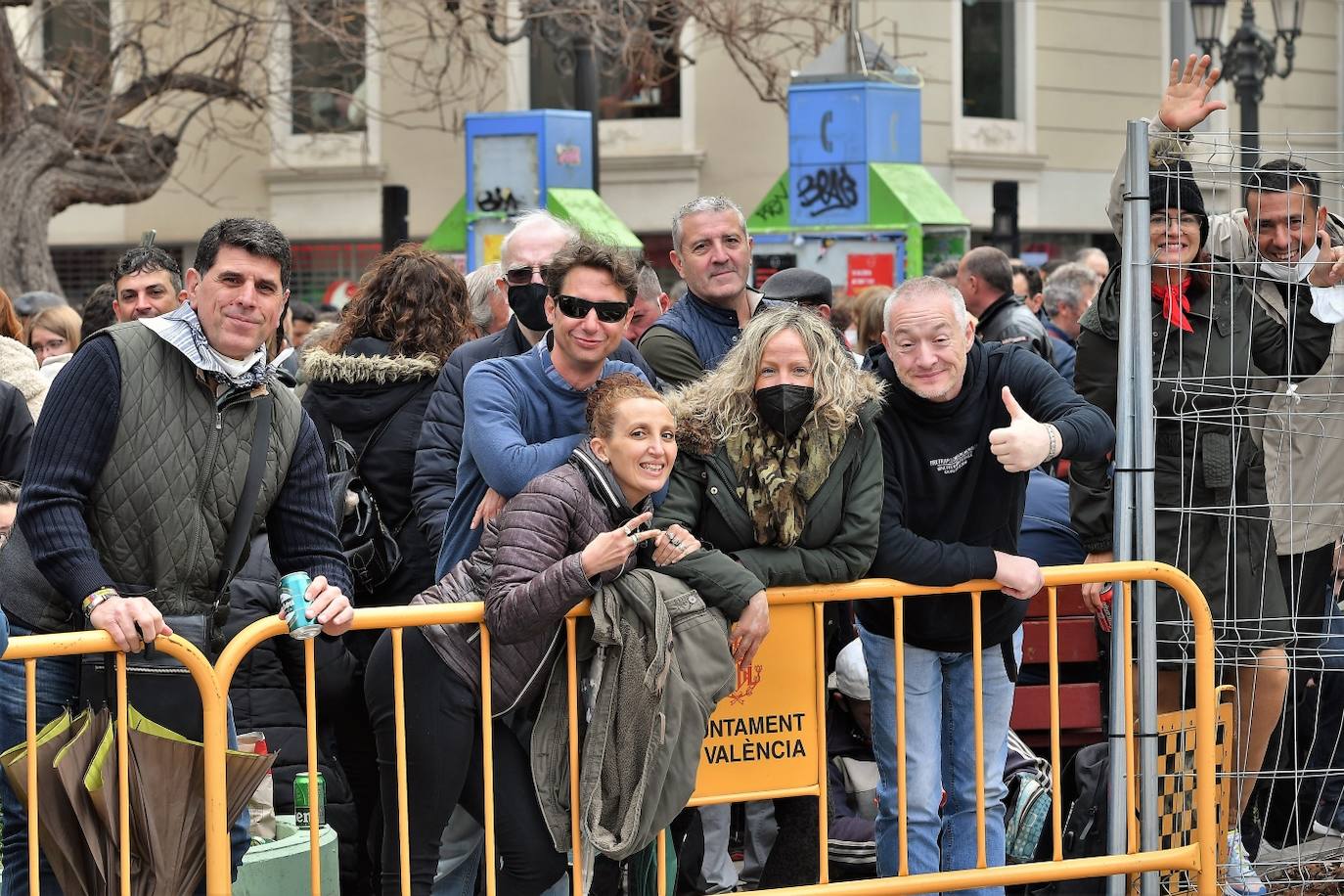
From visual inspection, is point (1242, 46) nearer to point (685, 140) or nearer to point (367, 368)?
point (685, 140)

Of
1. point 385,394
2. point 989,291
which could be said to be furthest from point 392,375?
point 989,291

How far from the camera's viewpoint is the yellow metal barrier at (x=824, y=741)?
4.00 m

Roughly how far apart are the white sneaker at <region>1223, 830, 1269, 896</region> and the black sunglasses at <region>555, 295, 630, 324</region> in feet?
7.93

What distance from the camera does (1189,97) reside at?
4789 mm

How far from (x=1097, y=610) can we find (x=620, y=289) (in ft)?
6.15

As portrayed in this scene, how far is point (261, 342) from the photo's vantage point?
4.13 m

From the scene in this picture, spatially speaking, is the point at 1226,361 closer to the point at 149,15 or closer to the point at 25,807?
the point at 25,807

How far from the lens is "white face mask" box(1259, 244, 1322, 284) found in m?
5.11

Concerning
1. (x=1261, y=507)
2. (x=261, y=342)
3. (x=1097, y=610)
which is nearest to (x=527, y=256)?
(x=261, y=342)

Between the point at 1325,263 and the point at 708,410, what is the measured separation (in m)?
2.06

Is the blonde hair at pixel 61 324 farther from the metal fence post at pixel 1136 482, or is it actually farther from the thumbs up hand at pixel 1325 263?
the thumbs up hand at pixel 1325 263

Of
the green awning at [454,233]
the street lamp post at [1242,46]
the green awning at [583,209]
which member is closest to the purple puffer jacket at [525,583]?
the green awning at [583,209]

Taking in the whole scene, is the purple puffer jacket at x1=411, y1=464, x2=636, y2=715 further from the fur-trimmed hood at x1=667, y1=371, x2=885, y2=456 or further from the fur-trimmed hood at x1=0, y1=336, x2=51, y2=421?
the fur-trimmed hood at x1=0, y1=336, x2=51, y2=421

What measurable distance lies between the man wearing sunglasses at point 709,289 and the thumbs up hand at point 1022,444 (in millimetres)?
1218
